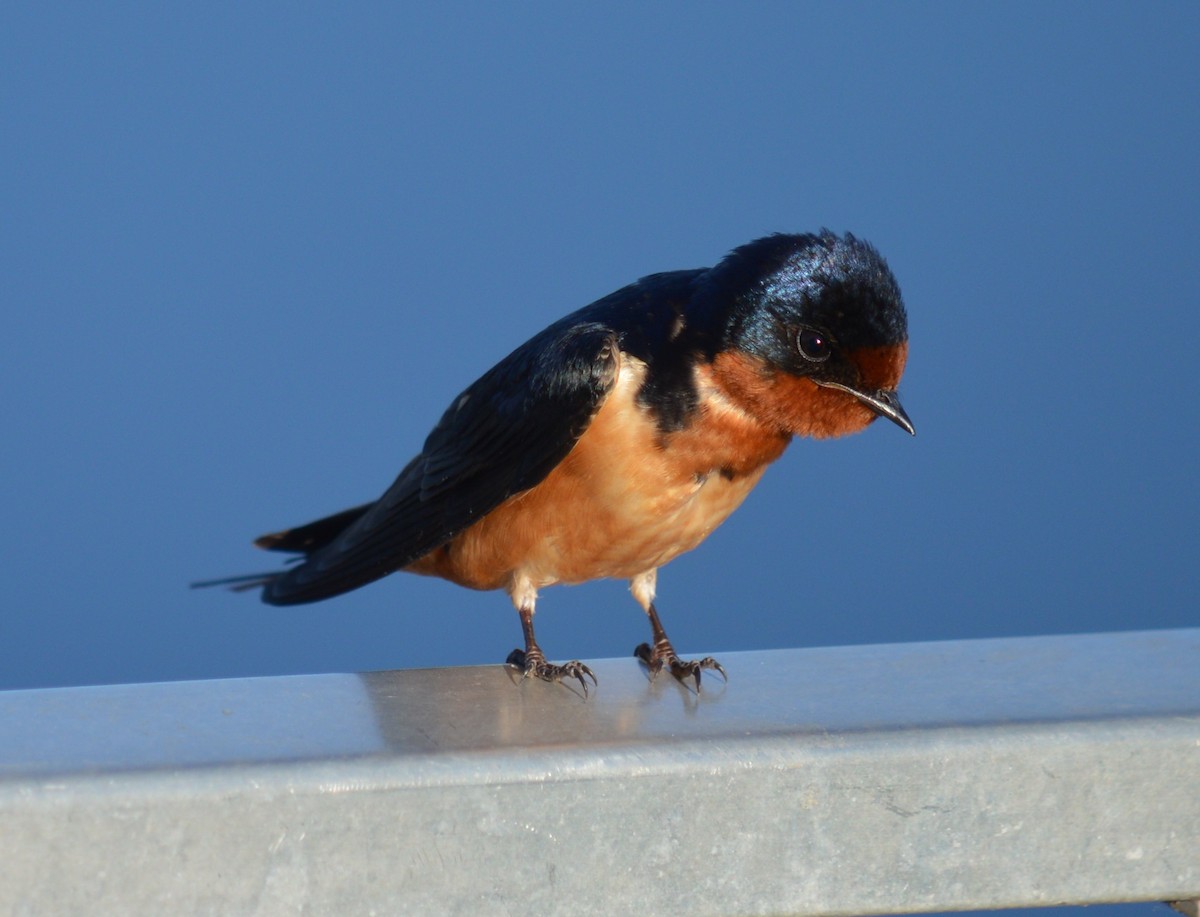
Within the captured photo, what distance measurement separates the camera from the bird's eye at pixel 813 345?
48.9 inches

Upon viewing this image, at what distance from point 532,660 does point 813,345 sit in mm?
335

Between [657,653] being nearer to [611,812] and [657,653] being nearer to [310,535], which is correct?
[310,535]

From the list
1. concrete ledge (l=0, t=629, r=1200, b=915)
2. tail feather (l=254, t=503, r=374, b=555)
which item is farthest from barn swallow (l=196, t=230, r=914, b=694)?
concrete ledge (l=0, t=629, r=1200, b=915)

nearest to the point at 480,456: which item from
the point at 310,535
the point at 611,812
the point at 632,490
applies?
the point at 632,490

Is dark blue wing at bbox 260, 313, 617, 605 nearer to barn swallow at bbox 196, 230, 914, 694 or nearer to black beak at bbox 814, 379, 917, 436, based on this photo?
barn swallow at bbox 196, 230, 914, 694

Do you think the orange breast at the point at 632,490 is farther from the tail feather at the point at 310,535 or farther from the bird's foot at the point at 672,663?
the tail feather at the point at 310,535

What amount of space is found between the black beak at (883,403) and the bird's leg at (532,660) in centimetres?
29


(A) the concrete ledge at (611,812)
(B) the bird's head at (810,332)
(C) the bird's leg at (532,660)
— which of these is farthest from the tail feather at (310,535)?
(A) the concrete ledge at (611,812)

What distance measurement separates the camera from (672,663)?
1330 millimetres

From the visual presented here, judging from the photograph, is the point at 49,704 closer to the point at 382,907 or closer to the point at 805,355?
the point at 382,907

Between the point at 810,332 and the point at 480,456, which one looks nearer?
the point at 810,332

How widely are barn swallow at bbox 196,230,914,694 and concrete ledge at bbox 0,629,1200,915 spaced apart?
1.08ft

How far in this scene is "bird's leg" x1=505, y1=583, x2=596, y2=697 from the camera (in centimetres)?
124

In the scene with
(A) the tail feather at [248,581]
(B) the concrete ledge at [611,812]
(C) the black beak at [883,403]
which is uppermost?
(C) the black beak at [883,403]
